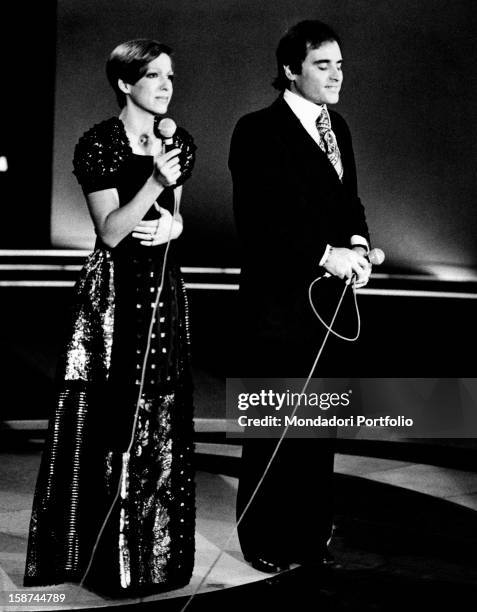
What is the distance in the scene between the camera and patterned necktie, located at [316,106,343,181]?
3.44 metres

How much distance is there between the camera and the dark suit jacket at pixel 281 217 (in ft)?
11.0

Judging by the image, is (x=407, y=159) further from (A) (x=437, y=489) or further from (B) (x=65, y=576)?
(B) (x=65, y=576)

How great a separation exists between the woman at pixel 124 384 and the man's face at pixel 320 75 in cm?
41

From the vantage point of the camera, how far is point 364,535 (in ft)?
12.6

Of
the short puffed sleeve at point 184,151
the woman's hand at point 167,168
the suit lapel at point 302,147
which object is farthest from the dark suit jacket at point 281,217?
the woman's hand at point 167,168

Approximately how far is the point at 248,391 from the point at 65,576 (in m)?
0.78

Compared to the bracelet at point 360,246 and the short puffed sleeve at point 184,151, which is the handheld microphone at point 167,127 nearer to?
the short puffed sleeve at point 184,151

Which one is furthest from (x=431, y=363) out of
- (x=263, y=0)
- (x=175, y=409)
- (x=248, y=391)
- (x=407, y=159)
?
(x=175, y=409)

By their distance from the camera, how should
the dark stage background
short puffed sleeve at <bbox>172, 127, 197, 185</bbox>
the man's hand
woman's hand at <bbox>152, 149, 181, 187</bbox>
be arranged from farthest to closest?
the dark stage background → the man's hand → short puffed sleeve at <bbox>172, 127, 197, 185</bbox> → woman's hand at <bbox>152, 149, 181, 187</bbox>

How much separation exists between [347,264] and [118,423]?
0.77m

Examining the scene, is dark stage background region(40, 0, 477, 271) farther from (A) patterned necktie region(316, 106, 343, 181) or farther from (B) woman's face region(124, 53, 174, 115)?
(B) woman's face region(124, 53, 174, 115)

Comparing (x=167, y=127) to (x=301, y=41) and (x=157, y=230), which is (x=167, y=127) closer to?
(x=157, y=230)

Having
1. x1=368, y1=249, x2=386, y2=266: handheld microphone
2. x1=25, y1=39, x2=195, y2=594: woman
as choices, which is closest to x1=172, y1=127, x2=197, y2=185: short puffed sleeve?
x1=25, y1=39, x2=195, y2=594: woman

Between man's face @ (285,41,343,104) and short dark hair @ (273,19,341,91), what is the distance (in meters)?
0.01
